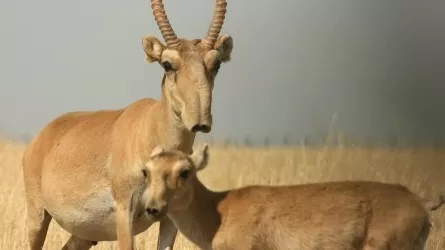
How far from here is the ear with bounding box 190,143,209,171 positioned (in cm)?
934

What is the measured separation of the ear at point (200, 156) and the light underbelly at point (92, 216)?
42.0 inches

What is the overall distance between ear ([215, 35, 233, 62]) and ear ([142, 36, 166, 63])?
22.5 inches

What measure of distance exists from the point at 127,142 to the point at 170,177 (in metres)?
1.43

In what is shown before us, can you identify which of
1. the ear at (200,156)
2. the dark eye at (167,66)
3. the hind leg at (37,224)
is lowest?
the hind leg at (37,224)

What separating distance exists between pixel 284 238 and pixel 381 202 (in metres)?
1.01

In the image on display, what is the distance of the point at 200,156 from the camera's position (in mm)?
9328

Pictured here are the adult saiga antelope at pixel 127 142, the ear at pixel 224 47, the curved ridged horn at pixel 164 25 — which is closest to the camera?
the adult saiga antelope at pixel 127 142

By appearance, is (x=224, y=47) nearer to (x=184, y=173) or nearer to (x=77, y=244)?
(x=184, y=173)

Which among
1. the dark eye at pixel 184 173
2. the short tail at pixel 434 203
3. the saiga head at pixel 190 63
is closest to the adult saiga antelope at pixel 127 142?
the saiga head at pixel 190 63

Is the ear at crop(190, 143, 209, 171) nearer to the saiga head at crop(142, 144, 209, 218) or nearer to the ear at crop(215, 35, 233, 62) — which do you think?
the saiga head at crop(142, 144, 209, 218)

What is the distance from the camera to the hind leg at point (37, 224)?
40.4 feet

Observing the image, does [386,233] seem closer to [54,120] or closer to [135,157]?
[135,157]

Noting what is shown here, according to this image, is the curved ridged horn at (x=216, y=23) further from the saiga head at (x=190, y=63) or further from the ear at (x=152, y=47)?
the ear at (x=152, y=47)

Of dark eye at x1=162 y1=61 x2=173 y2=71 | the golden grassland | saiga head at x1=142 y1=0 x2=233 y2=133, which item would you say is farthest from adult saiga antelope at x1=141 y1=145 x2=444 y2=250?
the golden grassland
